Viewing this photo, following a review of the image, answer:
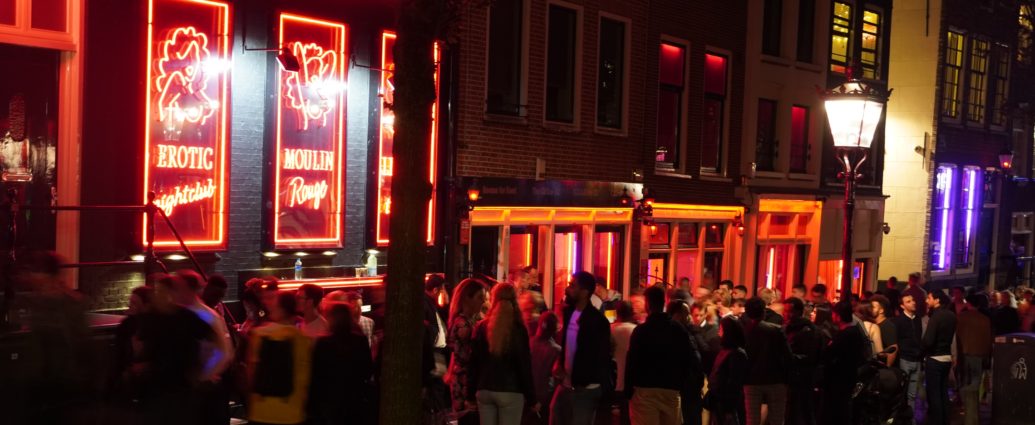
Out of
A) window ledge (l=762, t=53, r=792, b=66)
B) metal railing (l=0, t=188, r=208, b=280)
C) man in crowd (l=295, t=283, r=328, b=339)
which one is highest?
window ledge (l=762, t=53, r=792, b=66)

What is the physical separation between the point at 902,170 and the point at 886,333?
58.0 feet

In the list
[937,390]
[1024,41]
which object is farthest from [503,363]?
[1024,41]

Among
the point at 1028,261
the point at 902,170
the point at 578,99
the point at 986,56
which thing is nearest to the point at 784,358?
the point at 578,99

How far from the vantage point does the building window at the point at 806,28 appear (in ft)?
84.9

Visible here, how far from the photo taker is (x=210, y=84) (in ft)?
43.2

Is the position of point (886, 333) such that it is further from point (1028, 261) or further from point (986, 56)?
point (1028, 261)

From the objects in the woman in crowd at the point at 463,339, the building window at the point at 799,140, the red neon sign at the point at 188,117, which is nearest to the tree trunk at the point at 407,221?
the woman in crowd at the point at 463,339

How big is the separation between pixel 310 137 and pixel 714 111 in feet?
36.0

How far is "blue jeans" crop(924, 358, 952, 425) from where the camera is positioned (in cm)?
1531

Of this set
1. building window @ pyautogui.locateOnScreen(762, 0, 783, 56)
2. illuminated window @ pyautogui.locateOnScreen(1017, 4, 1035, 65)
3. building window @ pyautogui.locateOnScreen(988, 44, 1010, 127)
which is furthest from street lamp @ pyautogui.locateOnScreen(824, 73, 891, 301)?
illuminated window @ pyautogui.locateOnScreen(1017, 4, 1035, 65)

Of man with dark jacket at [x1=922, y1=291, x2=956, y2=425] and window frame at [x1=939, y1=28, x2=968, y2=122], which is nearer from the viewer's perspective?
man with dark jacket at [x1=922, y1=291, x2=956, y2=425]

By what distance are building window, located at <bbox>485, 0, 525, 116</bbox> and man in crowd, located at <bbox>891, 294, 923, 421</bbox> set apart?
654 cm

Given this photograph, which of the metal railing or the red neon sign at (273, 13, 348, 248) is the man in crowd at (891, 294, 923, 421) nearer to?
the red neon sign at (273, 13, 348, 248)

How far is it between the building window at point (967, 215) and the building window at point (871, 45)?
5552 mm
